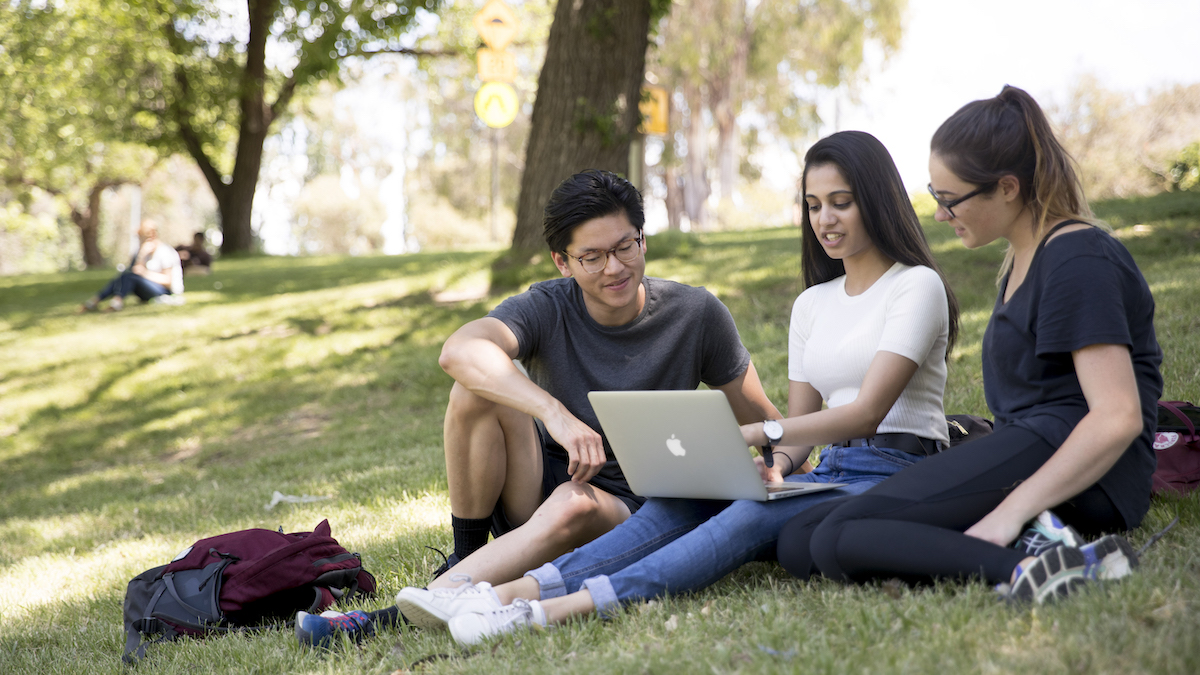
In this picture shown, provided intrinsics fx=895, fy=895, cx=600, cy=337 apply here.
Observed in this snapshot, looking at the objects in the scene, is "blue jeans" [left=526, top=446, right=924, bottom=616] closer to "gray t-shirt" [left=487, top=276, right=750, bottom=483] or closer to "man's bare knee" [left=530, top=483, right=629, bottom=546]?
"man's bare knee" [left=530, top=483, right=629, bottom=546]

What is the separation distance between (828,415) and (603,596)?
0.86 metres

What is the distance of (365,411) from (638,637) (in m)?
6.06

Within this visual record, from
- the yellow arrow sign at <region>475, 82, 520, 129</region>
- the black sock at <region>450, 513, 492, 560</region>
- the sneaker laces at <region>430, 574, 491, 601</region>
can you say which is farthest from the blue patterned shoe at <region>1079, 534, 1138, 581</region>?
the yellow arrow sign at <region>475, 82, 520, 129</region>

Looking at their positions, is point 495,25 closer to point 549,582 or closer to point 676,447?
point 676,447

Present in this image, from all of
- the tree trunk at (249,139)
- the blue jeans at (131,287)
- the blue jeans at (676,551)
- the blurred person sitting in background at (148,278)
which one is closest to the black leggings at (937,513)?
the blue jeans at (676,551)

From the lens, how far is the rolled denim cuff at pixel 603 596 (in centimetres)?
259

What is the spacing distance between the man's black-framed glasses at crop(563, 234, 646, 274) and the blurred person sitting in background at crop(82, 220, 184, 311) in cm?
1118

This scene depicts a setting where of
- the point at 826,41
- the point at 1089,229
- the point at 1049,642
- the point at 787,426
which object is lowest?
the point at 1049,642

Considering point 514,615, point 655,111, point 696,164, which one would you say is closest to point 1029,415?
point 514,615

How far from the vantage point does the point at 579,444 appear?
284 centimetres

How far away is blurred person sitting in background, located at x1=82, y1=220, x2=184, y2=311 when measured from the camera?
12.7m

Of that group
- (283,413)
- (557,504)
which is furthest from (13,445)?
(557,504)

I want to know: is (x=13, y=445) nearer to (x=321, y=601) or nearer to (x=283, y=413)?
(x=283, y=413)

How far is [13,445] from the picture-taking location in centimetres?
834
